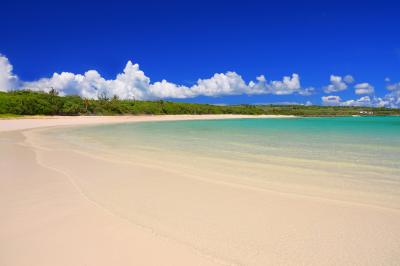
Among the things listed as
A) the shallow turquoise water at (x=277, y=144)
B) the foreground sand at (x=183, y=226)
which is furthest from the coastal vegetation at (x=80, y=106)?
the foreground sand at (x=183, y=226)

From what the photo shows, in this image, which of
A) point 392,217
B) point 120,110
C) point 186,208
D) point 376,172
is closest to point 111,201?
point 186,208

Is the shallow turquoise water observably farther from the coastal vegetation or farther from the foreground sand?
the coastal vegetation

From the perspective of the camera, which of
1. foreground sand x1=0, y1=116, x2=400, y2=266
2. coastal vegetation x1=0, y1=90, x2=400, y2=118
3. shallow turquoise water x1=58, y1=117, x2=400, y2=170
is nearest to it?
foreground sand x1=0, y1=116, x2=400, y2=266

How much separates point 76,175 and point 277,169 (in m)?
Answer: 5.15

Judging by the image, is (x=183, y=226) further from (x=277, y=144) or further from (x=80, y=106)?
(x=80, y=106)

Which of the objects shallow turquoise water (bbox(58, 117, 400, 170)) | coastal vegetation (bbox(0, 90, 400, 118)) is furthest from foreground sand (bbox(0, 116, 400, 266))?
coastal vegetation (bbox(0, 90, 400, 118))

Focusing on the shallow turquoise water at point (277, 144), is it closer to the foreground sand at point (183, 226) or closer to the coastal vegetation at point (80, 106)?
the foreground sand at point (183, 226)

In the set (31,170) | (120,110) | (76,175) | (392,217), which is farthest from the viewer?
(120,110)

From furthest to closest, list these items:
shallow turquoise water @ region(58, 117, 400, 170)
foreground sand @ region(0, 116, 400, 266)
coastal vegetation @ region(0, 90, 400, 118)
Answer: coastal vegetation @ region(0, 90, 400, 118) → shallow turquoise water @ region(58, 117, 400, 170) → foreground sand @ region(0, 116, 400, 266)

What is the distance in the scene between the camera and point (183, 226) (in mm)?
4539

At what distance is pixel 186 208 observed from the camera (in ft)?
17.7

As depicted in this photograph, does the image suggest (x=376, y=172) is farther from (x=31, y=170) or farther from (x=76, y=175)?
(x=31, y=170)

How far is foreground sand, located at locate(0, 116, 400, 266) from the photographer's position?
360cm

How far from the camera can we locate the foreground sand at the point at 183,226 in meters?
3.60
